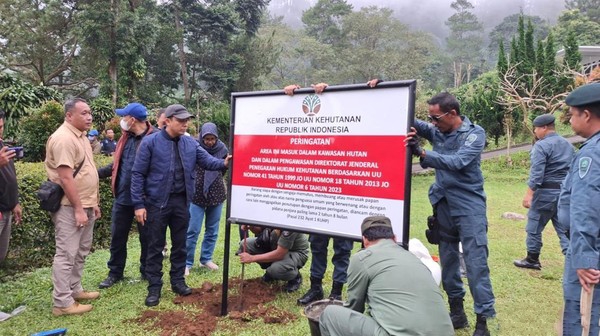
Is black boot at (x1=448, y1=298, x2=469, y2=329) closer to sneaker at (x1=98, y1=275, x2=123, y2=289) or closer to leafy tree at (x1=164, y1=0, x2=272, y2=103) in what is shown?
sneaker at (x1=98, y1=275, x2=123, y2=289)

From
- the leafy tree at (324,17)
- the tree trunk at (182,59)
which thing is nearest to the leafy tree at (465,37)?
the leafy tree at (324,17)

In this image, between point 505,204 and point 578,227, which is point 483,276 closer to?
point 578,227

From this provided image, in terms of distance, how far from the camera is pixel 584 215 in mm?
2230

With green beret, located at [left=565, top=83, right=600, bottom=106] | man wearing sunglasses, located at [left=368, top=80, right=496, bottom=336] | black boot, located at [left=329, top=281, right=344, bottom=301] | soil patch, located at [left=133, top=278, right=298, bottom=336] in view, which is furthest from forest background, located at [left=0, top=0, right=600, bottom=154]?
green beret, located at [left=565, top=83, right=600, bottom=106]

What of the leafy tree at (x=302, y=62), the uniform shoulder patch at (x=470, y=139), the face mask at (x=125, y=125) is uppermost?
the leafy tree at (x=302, y=62)

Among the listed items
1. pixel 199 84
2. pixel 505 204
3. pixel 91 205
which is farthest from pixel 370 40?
pixel 91 205

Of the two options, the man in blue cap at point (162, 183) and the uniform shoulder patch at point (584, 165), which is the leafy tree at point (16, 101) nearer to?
the man in blue cap at point (162, 183)

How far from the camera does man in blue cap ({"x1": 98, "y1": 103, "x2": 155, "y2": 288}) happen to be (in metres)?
4.36

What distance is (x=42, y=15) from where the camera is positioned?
20.7 meters

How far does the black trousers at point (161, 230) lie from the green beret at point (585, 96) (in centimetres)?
319

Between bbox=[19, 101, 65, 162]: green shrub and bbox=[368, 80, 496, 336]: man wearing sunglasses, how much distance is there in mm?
8385

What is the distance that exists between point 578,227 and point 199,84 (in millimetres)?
27965

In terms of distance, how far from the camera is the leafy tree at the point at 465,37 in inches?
2468

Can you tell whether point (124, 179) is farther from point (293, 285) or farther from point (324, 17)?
point (324, 17)
